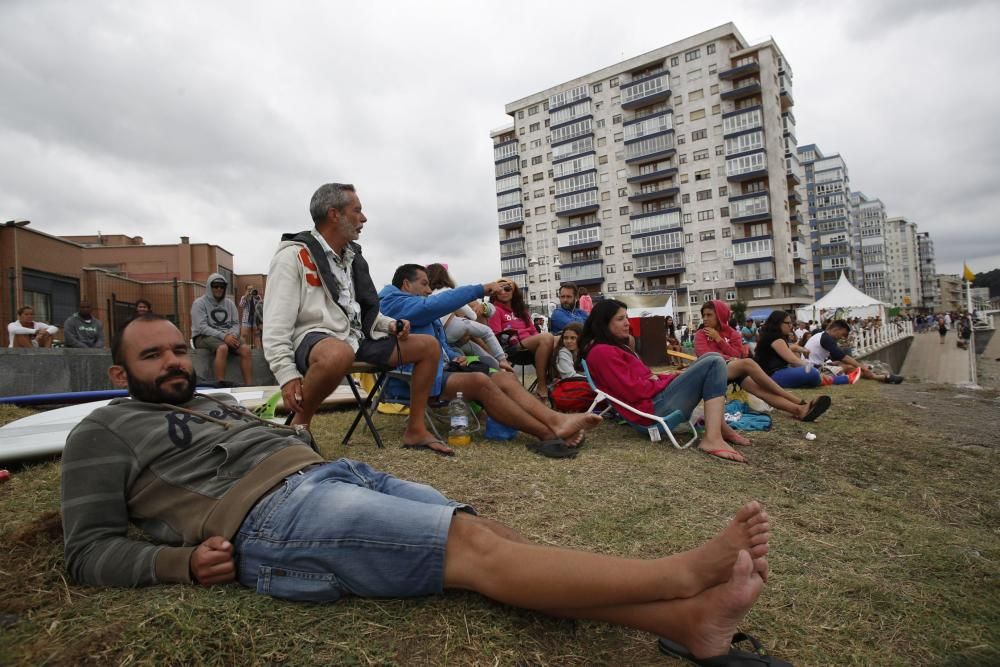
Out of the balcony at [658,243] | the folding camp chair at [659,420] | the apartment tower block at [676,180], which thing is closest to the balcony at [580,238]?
the apartment tower block at [676,180]

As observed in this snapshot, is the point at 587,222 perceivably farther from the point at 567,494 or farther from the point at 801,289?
the point at 567,494

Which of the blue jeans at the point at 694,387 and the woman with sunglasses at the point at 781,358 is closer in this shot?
the blue jeans at the point at 694,387

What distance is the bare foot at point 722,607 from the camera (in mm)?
1397

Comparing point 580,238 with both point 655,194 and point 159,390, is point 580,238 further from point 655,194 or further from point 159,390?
point 159,390

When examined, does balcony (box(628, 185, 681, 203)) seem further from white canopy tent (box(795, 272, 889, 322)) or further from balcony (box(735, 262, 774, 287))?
white canopy tent (box(795, 272, 889, 322))

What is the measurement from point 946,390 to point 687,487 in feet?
30.4

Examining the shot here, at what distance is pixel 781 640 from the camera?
69.3 inches

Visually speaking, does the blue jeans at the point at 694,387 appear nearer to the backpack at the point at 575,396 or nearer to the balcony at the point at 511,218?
the backpack at the point at 575,396

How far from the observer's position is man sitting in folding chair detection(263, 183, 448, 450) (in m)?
3.20

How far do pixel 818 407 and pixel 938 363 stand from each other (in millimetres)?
36495

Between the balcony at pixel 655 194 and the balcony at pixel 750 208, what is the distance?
19.9 feet

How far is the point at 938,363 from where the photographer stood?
32656 millimetres

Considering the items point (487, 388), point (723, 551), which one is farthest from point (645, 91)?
point (723, 551)

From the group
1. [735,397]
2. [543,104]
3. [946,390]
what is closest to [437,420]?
[735,397]
